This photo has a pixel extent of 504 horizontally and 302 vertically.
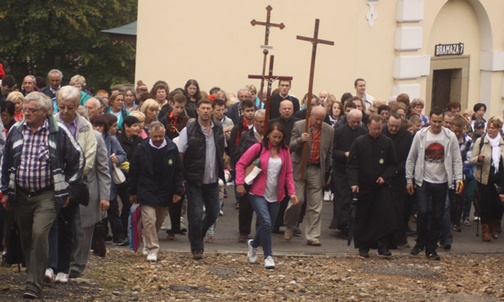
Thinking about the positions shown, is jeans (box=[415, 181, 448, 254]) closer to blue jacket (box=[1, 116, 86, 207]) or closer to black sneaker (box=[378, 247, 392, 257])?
black sneaker (box=[378, 247, 392, 257])

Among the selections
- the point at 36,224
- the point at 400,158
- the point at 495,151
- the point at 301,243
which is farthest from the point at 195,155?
the point at 495,151

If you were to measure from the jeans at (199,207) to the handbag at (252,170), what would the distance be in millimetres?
549

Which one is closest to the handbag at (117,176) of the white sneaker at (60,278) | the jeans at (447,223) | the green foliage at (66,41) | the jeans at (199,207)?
the jeans at (199,207)

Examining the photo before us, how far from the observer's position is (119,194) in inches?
668

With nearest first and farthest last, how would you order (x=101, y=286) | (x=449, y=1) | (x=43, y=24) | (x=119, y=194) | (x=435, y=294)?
(x=101, y=286), (x=435, y=294), (x=119, y=194), (x=449, y=1), (x=43, y=24)

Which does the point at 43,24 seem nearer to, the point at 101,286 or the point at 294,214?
the point at 294,214

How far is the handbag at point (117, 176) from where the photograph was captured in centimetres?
1593

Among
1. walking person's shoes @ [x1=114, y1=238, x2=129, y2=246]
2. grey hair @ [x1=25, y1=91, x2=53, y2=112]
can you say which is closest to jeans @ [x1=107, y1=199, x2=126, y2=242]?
walking person's shoes @ [x1=114, y1=238, x2=129, y2=246]

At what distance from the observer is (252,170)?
51.7 feet

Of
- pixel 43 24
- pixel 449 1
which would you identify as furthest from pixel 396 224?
pixel 43 24

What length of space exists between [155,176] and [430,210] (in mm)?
3589

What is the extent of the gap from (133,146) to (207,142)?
4.51 feet

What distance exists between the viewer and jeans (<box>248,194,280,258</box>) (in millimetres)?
15578

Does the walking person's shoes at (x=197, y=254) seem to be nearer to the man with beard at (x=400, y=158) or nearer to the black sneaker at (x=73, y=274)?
the black sneaker at (x=73, y=274)
